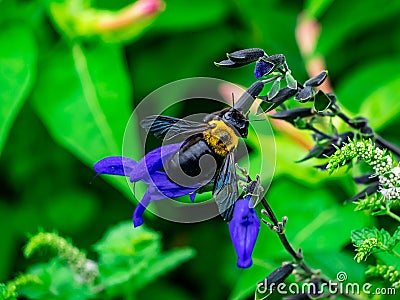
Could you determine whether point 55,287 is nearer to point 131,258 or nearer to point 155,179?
point 131,258

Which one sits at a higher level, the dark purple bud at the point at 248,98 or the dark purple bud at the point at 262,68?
the dark purple bud at the point at 262,68

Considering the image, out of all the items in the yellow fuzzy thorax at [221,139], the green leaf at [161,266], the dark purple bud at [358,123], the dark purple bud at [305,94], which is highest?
the dark purple bud at [305,94]

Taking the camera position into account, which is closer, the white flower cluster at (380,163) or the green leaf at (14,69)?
the white flower cluster at (380,163)

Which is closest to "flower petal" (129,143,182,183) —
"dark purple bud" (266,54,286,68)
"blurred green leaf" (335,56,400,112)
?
"dark purple bud" (266,54,286,68)

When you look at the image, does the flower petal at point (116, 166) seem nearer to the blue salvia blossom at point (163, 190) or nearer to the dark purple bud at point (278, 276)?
the blue salvia blossom at point (163, 190)

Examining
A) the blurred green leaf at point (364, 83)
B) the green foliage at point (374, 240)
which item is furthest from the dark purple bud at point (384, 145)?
the blurred green leaf at point (364, 83)

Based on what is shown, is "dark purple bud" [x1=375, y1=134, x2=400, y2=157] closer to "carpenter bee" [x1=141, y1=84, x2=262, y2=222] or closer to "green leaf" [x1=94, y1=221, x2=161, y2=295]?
"carpenter bee" [x1=141, y1=84, x2=262, y2=222]
